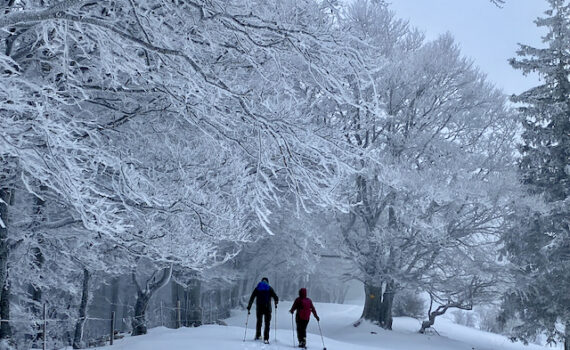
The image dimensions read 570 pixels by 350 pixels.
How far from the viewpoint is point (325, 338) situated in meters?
14.5

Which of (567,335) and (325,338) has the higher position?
(325,338)

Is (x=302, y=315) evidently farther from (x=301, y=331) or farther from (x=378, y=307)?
(x=378, y=307)

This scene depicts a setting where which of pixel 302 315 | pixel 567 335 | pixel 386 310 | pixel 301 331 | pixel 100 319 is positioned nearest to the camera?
pixel 301 331

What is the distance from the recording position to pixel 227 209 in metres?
10.8

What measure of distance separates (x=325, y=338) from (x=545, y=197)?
9.32 m

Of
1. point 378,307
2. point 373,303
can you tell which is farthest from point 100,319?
point 378,307

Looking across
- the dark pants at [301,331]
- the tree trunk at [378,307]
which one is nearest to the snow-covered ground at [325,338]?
the dark pants at [301,331]

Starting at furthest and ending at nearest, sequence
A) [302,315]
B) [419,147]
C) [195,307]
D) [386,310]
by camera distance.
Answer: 1. [386,310]
2. [195,307]
3. [419,147]
4. [302,315]

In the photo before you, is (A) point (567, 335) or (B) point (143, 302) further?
(B) point (143, 302)

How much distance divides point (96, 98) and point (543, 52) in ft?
53.1

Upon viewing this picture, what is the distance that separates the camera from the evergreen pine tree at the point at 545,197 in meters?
16.9

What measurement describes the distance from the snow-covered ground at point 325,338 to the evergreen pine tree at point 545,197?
10.8ft

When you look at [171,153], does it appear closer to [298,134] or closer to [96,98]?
[96,98]

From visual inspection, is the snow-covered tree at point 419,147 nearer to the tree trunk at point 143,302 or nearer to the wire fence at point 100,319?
the tree trunk at point 143,302
